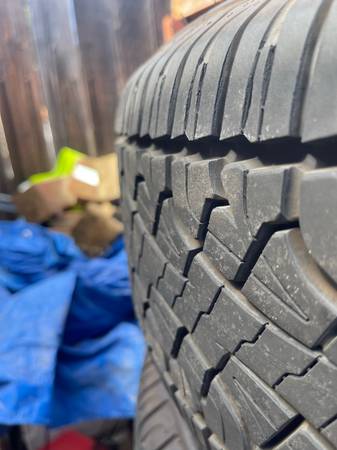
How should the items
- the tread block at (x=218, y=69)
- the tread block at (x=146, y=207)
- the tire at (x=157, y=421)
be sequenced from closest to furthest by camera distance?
the tread block at (x=218, y=69) < the tread block at (x=146, y=207) < the tire at (x=157, y=421)

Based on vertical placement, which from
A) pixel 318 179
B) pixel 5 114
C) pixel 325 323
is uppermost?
pixel 318 179

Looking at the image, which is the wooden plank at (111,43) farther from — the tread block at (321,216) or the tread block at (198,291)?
the tread block at (321,216)

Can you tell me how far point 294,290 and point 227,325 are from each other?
125 mm

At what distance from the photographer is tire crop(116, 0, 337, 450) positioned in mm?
308

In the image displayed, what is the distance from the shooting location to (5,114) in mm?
2740

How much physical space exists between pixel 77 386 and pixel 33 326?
219 mm

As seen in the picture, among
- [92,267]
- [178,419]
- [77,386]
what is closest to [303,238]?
[178,419]

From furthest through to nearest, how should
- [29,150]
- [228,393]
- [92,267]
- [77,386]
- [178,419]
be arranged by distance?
[29,150], [92,267], [77,386], [178,419], [228,393]

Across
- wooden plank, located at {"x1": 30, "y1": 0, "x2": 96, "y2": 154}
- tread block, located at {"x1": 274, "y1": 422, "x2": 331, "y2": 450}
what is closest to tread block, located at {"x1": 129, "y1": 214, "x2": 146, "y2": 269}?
tread block, located at {"x1": 274, "y1": 422, "x2": 331, "y2": 450}

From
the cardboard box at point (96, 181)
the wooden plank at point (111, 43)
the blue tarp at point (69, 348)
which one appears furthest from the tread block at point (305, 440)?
the wooden plank at point (111, 43)

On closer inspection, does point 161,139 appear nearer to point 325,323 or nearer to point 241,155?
point 241,155

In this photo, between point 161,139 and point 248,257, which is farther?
point 161,139

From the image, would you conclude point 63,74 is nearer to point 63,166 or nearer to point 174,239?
point 63,166

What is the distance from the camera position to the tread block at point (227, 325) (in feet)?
1.34
